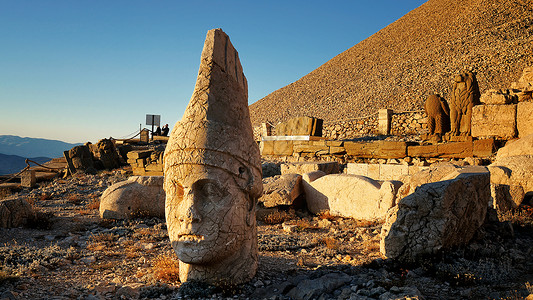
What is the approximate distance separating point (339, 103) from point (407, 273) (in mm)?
38053

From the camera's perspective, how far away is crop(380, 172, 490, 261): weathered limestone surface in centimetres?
463

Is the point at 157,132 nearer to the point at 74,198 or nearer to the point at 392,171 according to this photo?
the point at 74,198

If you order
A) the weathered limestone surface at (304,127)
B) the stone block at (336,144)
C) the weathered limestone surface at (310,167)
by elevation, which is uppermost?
the weathered limestone surface at (304,127)

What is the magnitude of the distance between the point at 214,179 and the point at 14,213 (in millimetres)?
6005

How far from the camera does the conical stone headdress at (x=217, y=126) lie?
3.65 metres

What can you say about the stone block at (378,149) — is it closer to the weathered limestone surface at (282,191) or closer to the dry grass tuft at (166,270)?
the weathered limestone surface at (282,191)

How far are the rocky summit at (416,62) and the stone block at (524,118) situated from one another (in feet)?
65.9

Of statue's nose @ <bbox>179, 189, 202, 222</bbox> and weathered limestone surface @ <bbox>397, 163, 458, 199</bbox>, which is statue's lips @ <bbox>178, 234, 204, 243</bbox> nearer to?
statue's nose @ <bbox>179, 189, 202, 222</bbox>

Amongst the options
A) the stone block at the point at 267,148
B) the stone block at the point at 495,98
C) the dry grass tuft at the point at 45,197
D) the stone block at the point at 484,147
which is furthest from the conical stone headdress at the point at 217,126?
the stone block at the point at 267,148

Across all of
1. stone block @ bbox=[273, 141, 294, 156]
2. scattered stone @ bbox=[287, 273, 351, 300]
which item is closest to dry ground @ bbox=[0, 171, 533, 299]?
scattered stone @ bbox=[287, 273, 351, 300]

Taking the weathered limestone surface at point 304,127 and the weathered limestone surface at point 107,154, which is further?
the weathered limestone surface at point 107,154

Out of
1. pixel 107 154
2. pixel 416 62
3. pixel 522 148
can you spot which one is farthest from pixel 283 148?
pixel 416 62

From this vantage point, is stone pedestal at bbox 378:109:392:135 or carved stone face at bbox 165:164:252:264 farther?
stone pedestal at bbox 378:109:392:135

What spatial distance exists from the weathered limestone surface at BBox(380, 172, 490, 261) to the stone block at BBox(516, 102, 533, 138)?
7.11m
